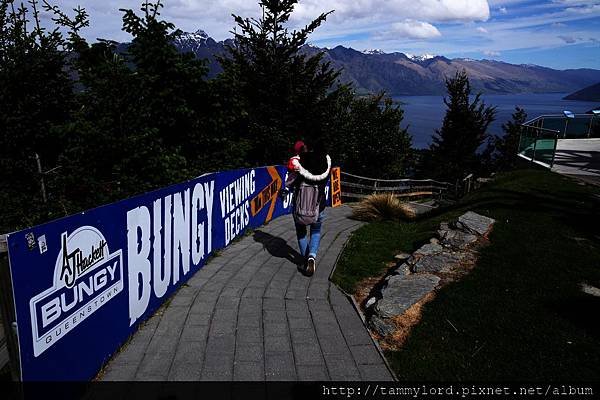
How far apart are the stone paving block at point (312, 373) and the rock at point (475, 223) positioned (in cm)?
460

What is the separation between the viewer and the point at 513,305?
4430 mm

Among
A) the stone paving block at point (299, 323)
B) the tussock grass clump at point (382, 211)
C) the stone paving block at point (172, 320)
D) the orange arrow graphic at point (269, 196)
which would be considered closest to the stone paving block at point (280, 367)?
the stone paving block at point (299, 323)

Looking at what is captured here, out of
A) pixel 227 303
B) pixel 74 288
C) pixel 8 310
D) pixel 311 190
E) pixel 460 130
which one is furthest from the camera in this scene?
pixel 460 130

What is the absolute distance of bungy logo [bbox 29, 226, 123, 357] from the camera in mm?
2557

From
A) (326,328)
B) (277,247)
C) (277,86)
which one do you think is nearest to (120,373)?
(326,328)

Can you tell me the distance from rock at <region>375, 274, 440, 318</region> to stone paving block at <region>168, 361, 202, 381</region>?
6.78 ft

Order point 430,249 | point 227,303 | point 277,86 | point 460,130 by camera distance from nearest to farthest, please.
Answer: point 227,303
point 430,249
point 277,86
point 460,130

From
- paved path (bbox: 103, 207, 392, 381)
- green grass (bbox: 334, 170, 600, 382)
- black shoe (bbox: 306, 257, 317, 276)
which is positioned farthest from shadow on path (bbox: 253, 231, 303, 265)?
green grass (bbox: 334, 170, 600, 382)

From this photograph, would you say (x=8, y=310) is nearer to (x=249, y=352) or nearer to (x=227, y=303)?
(x=249, y=352)

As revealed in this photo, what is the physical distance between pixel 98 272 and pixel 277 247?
158 inches

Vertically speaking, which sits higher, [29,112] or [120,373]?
[29,112]

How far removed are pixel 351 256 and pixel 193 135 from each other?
449cm

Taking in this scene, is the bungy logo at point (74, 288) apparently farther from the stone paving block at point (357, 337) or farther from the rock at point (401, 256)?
the rock at point (401, 256)

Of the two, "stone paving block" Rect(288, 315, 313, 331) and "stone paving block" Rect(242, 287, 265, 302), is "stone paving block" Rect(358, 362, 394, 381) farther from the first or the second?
"stone paving block" Rect(242, 287, 265, 302)
